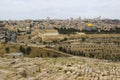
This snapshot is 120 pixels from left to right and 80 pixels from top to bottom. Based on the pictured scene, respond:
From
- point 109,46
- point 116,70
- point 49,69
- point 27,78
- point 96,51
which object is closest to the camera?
point 27,78

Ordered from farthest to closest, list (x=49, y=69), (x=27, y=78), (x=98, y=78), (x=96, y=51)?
(x=96, y=51) → (x=49, y=69) → (x=98, y=78) → (x=27, y=78)

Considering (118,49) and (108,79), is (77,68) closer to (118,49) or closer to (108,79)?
(108,79)

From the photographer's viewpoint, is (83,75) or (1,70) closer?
(1,70)

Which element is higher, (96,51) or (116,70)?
(116,70)

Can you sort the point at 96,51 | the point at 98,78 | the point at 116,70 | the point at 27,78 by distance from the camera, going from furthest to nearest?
the point at 96,51 < the point at 116,70 < the point at 98,78 < the point at 27,78

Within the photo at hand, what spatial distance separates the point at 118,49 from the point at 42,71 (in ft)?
184

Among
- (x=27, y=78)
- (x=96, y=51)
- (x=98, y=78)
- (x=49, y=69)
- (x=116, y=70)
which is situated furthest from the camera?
(x=96, y=51)

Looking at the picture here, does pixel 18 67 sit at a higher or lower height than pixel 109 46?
higher

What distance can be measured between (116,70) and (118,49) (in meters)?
53.7

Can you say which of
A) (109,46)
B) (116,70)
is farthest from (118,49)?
(116,70)

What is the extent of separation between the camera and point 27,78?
11.3 metres

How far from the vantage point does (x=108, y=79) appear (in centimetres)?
1234

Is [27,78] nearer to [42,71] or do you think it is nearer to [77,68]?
[42,71]

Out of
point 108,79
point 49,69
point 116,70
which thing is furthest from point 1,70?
point 116,70
